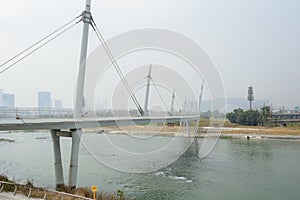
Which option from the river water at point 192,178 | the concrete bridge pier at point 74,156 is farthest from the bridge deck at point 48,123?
the river water at point 192,178

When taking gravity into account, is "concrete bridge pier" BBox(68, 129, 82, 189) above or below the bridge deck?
below

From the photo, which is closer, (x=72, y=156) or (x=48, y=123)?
(x=48, y=123)

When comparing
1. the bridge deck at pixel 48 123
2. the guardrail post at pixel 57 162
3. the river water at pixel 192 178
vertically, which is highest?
the bridge deck at pixel 48 123

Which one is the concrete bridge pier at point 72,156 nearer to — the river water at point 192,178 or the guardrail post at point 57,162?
the guardrail post at point 57,162

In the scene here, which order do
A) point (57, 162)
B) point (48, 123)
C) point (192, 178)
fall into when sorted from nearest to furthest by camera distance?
point (48, 123) < point (57, 162) < point (192, 178)

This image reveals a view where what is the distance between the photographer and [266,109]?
60.3 metres

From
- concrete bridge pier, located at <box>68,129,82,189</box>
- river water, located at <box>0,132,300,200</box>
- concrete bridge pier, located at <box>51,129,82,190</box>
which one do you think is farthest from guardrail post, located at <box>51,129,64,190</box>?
river water, located at <box>0,132,300,200</box>

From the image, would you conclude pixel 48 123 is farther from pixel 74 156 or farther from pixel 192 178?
pixel 192 178

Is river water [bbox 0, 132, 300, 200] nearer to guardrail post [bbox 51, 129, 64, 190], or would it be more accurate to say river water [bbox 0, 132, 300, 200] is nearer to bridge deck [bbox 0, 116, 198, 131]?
guardrail post [bbox 51, 129, 64, 190]

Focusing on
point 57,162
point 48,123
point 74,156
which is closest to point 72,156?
point 74,156

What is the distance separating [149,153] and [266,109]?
43278mm

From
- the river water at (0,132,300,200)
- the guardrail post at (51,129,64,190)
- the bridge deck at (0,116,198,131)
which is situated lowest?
the river water at (0,132,300,200)

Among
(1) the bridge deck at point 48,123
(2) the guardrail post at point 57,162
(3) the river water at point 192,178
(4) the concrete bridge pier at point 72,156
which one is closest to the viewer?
(1) the bridge deck at point 48,123

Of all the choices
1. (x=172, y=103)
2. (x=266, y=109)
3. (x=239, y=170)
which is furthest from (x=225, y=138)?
(x=239, y=170)
